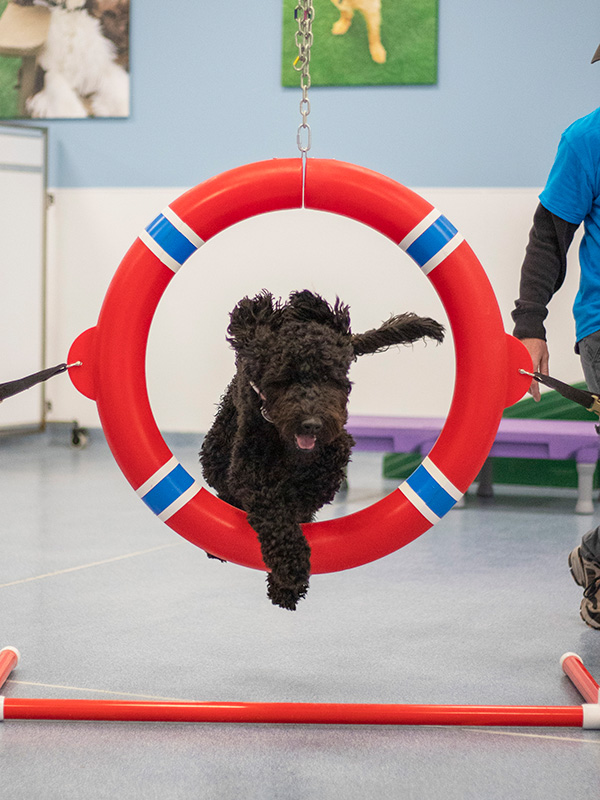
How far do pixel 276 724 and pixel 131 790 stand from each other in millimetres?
350

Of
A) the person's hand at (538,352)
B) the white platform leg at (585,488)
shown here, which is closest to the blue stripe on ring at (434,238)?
the person's hand at (538,352)

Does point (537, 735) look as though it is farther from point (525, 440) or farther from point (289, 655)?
point (525, 440)

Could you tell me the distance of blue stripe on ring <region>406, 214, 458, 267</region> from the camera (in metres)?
1.59

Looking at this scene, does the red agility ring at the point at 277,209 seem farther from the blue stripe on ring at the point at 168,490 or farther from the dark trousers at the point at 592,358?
the dark trousers at the point at 592,358

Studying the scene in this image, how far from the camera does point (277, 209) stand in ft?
5.24

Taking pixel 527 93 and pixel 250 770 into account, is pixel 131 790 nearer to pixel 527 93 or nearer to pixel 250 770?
pixel 250 770

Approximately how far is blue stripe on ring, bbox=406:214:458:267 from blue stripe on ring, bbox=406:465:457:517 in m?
0.40

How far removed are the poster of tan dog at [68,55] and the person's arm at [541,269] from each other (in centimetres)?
405

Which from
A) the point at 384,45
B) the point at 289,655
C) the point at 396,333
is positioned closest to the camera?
the point at 396,333

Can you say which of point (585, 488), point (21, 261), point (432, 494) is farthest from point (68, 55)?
point (432, 494)

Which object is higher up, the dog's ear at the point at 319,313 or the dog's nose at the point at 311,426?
the dog's ear at the point at 319,313

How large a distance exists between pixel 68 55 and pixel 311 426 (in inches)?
192

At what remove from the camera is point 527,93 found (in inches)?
193

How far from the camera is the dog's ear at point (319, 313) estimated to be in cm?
139
